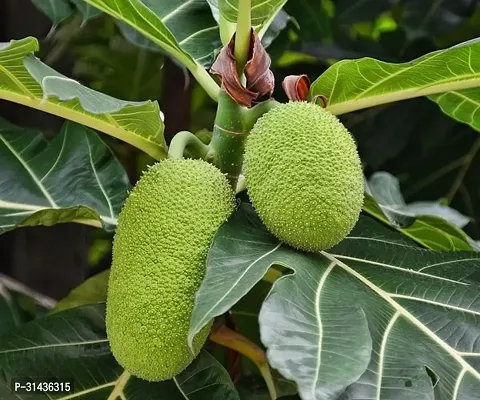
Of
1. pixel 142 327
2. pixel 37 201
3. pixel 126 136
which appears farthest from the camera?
pixel 37 201

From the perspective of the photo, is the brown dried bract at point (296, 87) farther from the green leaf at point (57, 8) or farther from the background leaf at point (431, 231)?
the green leaf at point (57, 8)

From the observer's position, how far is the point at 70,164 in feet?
2.54

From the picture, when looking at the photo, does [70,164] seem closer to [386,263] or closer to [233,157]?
[233,157]

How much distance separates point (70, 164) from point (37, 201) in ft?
0.21

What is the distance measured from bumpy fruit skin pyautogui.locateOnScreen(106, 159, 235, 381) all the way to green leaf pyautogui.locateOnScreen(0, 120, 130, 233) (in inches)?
7.1

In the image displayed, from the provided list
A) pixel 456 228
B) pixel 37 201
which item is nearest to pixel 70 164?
pixel 37 201

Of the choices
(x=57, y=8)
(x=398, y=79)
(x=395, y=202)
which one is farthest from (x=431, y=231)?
(x=57, y=8)

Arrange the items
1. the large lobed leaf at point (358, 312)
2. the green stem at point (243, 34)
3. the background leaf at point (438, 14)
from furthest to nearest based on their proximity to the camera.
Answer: the background leaf at point (438, 14) → the green stem at point (243, 34) → the large lobed leaf at point (358, 312)

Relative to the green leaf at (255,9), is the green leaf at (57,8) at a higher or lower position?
lower

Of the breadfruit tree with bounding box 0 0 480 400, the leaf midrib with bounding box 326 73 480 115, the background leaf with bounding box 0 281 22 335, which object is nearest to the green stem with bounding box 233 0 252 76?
the breadfruit tree with bounding box 0 0 480 400

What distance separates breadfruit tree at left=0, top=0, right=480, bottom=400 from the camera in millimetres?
479

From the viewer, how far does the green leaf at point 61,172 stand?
29.0 inches

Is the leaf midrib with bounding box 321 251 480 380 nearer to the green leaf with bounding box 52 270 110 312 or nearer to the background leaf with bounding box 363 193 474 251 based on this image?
the background leaf with bounding box 363 193 474 251

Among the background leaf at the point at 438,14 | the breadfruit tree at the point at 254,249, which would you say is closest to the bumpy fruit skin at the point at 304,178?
the breadfruit tree at the point at 254,249
